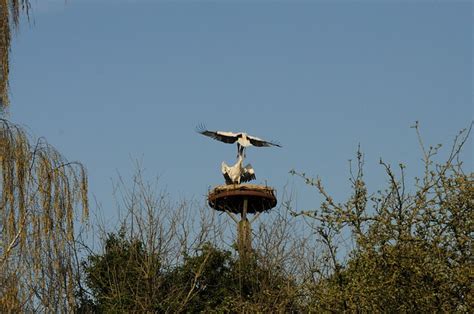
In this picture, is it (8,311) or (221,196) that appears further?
(221,196)

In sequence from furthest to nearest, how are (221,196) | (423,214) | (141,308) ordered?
(221,196), (141,308), (423,214)

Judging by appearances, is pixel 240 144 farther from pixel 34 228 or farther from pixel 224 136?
pixel 34 228

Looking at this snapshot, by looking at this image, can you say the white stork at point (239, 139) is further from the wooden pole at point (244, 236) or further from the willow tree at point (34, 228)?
the willow tree at point (34, 228)

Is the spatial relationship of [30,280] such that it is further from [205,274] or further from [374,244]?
[205,274]

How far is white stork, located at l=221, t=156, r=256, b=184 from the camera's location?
3772 centimetres

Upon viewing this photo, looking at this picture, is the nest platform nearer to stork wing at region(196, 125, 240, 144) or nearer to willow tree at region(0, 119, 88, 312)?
stork wing at region(196, 125, 240, 144)

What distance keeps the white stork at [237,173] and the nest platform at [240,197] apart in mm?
1487

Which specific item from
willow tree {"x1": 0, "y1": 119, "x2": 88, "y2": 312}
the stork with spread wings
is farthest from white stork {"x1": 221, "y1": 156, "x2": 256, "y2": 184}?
willow tree {"x1": 0, "y1": 119, "x2": 88, "y2": 312}

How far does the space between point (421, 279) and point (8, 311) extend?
521 cm

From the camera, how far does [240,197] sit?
1419 inches

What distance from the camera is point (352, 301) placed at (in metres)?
13.6

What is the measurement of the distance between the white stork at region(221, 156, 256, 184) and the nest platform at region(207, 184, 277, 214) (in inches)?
58.5

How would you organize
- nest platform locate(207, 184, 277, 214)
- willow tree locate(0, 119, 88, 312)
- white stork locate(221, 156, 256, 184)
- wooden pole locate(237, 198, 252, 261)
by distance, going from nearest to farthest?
willow tree locate(0, 119, 88, 312) < wooden pole locate(237, 198, 252, 261) < nest platform locate(207, 184, 277, 214) < white stork locate(221, 156, 256, 184)

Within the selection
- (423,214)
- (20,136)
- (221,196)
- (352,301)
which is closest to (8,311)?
(20,136)
